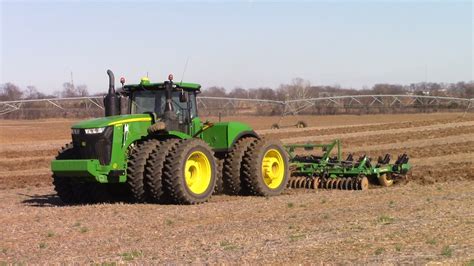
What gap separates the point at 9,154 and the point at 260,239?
80.2ft

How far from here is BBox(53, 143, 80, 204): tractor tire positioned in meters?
12.8

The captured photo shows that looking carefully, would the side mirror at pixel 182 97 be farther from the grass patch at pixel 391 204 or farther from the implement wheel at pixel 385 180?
the implement wheel at pixel 385 180

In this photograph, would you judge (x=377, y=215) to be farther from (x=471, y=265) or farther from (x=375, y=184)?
(x=375, y=184)

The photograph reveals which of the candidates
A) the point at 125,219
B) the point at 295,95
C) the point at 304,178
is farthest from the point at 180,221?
the point at 295,95

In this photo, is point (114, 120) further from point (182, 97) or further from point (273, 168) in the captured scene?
point (273, 168)

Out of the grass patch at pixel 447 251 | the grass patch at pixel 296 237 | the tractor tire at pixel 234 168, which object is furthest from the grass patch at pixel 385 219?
the tractor tire at pixel 234 168

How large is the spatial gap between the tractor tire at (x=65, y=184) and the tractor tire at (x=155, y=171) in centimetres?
191

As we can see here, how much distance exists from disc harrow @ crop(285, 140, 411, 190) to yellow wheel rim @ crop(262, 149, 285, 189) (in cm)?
116

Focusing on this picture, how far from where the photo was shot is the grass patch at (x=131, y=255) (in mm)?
7377

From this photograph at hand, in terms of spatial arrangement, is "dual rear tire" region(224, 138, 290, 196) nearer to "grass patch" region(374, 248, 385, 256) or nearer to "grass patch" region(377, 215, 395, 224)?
"grass patch" region(377, 215, 395, 224)

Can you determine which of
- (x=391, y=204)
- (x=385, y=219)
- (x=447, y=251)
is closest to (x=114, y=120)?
(x=391, y=204)

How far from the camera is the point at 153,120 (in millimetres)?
12719

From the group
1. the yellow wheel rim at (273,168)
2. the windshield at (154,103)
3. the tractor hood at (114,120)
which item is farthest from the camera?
the yellow wheel rim at (273,168)

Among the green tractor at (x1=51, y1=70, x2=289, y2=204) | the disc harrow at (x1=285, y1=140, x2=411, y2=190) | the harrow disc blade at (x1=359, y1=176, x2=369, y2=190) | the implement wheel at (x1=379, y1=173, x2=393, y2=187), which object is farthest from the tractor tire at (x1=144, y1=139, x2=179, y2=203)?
the implement wheel at (x1=379, y1=173, x2=393, y2=187)
